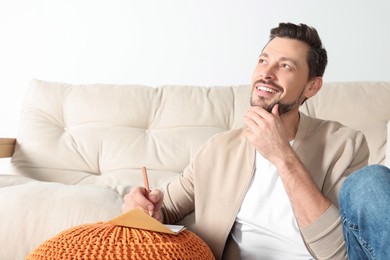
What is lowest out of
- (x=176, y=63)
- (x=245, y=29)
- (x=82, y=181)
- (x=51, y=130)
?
(x=82, y=181)

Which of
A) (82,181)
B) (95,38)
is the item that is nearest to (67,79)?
(95,38)

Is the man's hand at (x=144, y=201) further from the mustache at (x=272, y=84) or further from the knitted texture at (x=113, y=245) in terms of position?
the mustache at (x=272, y=84)

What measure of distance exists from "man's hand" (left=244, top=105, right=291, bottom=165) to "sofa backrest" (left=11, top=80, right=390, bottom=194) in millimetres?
616

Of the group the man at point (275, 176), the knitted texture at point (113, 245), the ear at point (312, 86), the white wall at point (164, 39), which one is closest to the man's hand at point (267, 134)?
the man at point (275, 176)

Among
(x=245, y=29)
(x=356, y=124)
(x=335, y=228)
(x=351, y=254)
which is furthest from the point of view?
(x=245, y=29)

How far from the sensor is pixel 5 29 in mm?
2660

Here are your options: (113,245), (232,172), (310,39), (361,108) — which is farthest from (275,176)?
(361,108)

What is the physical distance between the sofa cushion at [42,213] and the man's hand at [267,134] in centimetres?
44

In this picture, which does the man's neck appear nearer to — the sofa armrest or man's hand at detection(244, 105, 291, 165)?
man's hand at detection(244, 105, 291, 165)

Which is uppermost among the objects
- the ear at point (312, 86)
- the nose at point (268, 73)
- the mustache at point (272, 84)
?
the nose at point (268, 73)

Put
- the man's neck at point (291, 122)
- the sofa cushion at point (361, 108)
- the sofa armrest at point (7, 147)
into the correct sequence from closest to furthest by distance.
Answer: the man's neck at point (291, 122) < the sofa cushion at point (361, 108) < the sofa armrest at point (7, 147)

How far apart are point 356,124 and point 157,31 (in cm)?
110

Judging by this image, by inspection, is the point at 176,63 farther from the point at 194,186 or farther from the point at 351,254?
the point at 351,254

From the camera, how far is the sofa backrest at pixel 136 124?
1.98 m
